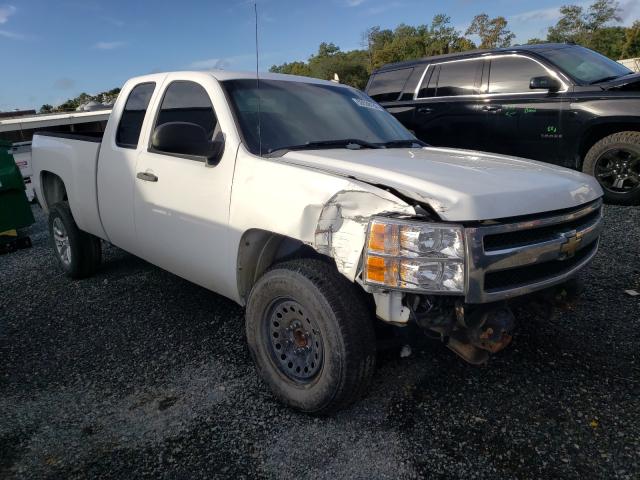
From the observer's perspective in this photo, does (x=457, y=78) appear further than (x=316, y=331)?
Yes

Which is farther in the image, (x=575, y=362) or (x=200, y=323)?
(x=200, y=323)

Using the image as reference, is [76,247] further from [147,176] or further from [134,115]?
[147,176]

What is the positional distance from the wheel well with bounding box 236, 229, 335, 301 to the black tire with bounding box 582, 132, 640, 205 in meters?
4.76

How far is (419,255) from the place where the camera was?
2.12 m

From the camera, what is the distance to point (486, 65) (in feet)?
22.9

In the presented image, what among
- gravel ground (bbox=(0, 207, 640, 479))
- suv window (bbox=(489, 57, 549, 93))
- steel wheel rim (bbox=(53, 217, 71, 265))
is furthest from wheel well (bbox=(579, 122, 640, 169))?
steel wheel rim (bbox=(53, 217, 71, 265))

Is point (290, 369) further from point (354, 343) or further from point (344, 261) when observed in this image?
point (344, 261)

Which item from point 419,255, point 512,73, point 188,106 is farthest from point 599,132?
point 419,255

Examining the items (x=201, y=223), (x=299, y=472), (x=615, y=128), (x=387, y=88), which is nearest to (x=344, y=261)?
(x=299, y=472)

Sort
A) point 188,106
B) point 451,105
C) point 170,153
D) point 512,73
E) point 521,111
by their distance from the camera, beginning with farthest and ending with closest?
point 451,105 → point 512,73 → point 521,111 → point 188,106 → point 170,153

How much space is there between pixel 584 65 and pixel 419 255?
582cm

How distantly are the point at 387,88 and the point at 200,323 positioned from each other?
5635 mm

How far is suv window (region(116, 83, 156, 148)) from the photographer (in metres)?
3.91

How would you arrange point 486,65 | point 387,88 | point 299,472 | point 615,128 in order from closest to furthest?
1. point 299,472
2. point 615,128
3. point 486,65
4. point 387,88
